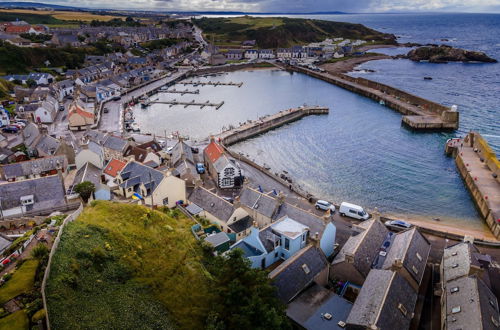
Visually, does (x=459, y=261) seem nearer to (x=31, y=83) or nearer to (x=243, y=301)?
(x=243, y=301)

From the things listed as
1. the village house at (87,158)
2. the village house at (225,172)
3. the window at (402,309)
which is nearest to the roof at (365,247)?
the window at (402,309)

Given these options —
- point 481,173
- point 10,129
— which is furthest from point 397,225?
point 10,129

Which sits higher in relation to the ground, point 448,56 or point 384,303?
point 448,56

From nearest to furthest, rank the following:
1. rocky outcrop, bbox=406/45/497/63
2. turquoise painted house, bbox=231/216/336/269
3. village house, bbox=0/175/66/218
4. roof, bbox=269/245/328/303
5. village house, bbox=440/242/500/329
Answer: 1. village house, bbox=440/242/500/329
2. roof, bbox=269/245/328/303
3. turquoise painted house, bbox=231/216/336/269
4. village house, bbox=0/175/66/218
5. rocky outcrop, bbox=406/45/497/63

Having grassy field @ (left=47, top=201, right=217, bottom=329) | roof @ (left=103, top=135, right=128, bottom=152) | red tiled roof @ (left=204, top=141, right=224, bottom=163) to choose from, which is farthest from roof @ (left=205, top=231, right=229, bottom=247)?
roof @ (left=103, top=135, right=128, bottom=152)

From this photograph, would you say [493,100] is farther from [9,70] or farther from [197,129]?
[9,70]

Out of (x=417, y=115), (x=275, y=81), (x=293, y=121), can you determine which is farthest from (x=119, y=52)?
(x=417, y=115)

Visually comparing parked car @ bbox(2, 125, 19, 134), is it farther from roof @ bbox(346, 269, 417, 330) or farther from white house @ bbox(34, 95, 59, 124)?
roof @ bbox(346, 269, 417, 330)
